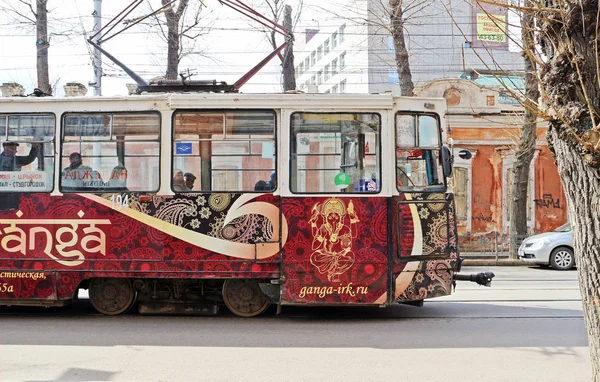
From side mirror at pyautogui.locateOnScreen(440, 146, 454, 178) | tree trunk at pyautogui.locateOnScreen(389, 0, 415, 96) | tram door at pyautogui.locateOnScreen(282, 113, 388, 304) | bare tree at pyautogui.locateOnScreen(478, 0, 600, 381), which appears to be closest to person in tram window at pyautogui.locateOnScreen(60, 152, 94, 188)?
tram door at pyautogui.locateOnScreen(282, 113, 388, 304)

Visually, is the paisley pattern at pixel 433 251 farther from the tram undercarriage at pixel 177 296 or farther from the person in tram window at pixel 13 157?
the person in tram window at pixel 13 157

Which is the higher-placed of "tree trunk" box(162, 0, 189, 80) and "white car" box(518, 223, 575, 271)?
"tree trunk" box(162, 0, 189, 80)

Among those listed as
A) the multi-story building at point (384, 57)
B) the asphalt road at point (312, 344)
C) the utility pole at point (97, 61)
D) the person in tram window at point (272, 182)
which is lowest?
the asphalt road at point (312, 344)

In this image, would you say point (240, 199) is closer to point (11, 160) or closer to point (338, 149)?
point (338, 149)

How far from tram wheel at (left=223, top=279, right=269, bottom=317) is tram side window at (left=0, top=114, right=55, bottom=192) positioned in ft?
8.78

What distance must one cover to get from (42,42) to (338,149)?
15.5 metres

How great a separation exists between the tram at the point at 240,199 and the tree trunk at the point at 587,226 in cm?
578

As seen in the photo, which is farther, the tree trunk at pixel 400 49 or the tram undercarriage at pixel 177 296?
the tree trunk at pixel 400 49

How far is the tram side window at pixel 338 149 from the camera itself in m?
9.95

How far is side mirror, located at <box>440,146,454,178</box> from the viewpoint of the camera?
10000mm

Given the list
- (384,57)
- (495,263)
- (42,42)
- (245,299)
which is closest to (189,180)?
(245,299)

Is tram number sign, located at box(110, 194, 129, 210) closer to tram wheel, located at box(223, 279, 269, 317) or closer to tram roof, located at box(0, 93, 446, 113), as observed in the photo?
tram roof, located at box(0, 93, 446, 113)

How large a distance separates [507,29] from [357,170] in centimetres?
513

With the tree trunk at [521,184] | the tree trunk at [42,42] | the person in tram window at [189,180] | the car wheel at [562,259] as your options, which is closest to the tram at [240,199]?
the person in tram window at [189,180]
